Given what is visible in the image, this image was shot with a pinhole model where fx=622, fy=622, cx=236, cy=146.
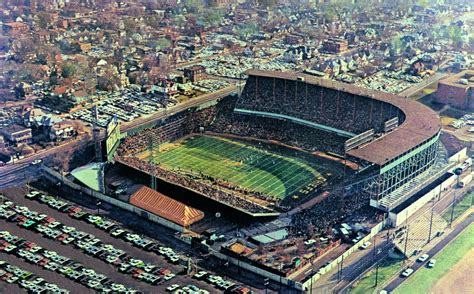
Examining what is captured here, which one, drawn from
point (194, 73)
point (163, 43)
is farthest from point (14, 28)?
point (194, 73)

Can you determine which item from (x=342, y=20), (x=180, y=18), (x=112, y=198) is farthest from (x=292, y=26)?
(x=112, y=198)

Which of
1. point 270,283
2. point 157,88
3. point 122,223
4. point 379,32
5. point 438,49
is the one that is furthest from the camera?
point 379,32

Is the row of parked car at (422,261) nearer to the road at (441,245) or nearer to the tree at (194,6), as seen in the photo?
the road at (441,245)

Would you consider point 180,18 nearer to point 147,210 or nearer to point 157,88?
point 157,88

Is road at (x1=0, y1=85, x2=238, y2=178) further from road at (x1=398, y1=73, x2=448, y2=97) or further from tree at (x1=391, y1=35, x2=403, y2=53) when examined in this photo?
tree at (x1=391, y1=35, x2=403, y2=53)

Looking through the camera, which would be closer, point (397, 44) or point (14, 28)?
point (397, 44)

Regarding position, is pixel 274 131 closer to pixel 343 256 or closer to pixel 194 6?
pixel 343 256
